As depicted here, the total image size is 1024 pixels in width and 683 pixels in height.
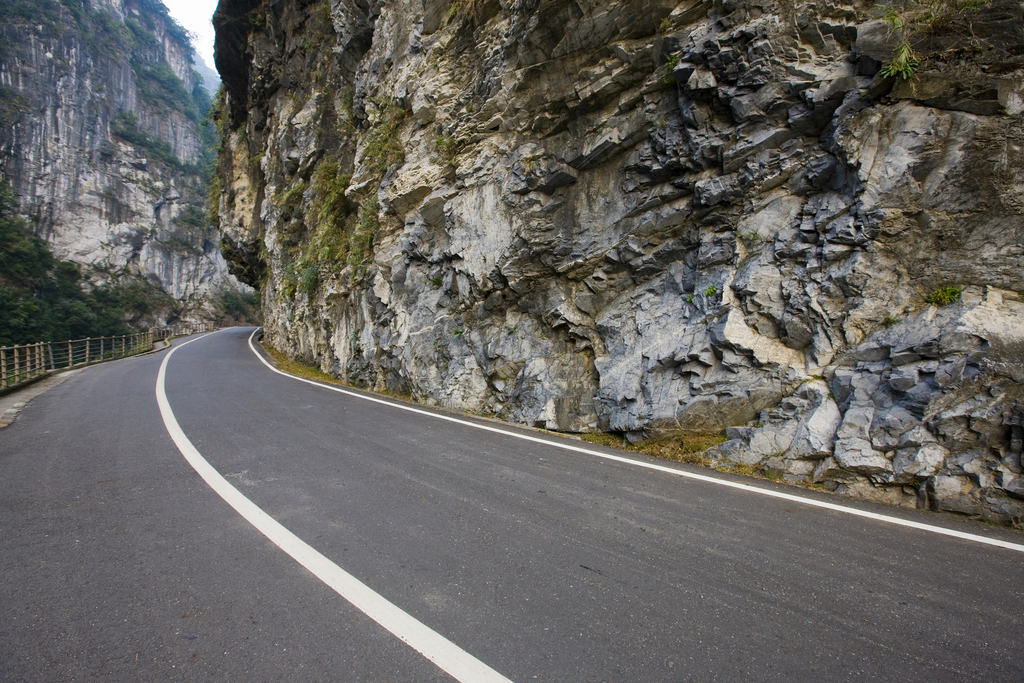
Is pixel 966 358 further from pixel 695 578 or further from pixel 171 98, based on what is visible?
pixel 171 98

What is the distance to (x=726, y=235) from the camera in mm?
6262

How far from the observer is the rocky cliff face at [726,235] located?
4.41m

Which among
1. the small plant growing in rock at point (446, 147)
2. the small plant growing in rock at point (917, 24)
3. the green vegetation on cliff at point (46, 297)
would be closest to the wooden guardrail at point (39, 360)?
the small plant growing in rock at point (446, 147)

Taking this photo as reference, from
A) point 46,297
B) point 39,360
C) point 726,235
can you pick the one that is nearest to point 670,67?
point 726,235

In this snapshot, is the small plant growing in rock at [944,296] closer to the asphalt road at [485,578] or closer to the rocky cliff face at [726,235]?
the rocky cliff face at [726,235]

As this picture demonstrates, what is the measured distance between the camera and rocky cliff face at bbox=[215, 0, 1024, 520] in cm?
441

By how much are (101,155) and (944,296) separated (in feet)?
275

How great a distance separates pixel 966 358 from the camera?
4195 mm

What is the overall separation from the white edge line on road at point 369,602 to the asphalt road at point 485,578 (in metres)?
0.04

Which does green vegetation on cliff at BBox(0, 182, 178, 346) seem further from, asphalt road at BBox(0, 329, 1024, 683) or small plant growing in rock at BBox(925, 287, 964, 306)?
small plant growing in rock at BBox(925, 287, 964, 306)

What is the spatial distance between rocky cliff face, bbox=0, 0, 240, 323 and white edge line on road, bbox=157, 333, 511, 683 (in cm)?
7045

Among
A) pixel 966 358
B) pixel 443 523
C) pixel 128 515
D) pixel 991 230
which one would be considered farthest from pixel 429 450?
pixel 991 230

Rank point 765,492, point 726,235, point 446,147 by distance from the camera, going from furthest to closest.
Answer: point 446,147, point 726,235, point 765,492

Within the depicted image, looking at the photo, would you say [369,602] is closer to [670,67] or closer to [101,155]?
[670,67]
